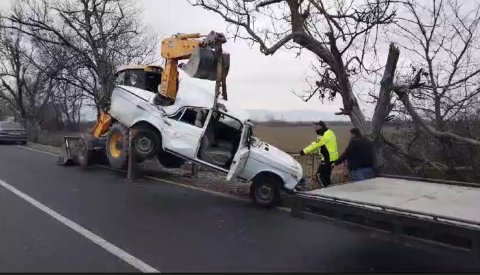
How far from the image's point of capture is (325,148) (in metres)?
11.5

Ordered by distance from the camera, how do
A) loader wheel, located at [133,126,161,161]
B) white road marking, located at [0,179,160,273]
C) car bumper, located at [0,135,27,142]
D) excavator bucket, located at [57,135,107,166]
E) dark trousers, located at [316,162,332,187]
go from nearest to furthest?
white road marking, located at [0,179,160,273]
dark trousers, located at [316,162,332,187]
loader wheel, located at [133,126,161,161]
excavator bucket, located at [57,135,107,166]
car bumper, located at [0,135,27,142]

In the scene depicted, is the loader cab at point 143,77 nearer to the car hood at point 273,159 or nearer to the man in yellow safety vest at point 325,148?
the car hood at point 273,159

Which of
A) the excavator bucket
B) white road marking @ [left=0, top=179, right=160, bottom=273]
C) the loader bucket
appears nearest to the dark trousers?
the loader bucket

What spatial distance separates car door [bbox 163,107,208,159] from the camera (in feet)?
37.7

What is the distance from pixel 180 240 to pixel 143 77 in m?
8.18

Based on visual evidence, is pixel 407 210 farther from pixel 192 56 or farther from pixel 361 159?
pixel 192 56

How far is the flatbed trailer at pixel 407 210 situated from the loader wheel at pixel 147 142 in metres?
6.75

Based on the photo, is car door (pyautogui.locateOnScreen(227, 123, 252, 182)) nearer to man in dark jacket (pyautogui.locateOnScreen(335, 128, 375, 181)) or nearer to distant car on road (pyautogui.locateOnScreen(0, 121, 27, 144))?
man in dark jacket (pyautogui.locateOnScreen(335, 128, 375, 181))

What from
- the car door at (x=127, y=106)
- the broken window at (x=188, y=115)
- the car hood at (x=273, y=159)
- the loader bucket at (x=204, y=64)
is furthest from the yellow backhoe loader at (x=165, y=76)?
the car hood at (x=273, y=159)

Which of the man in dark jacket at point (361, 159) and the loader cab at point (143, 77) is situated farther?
the loader cab at point (143, 77)

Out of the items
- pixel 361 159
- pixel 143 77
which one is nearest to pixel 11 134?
pixel 143 77

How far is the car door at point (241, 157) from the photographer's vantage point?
1000 cm

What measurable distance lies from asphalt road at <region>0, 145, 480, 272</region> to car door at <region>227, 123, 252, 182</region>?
679 mm

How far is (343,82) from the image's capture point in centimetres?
1398
